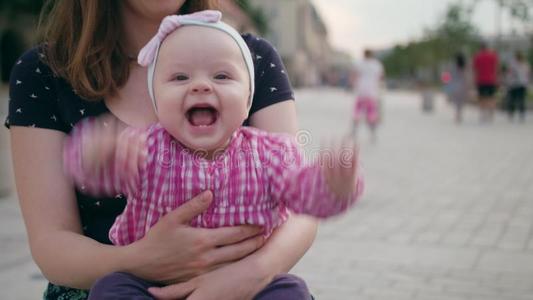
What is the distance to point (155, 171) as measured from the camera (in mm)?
1564

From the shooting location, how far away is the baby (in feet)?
4.88

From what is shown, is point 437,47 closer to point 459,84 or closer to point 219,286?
point 459,84

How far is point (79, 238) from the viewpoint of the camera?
169cm

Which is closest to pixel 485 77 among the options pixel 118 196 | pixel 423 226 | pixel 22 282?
pixel 423 226

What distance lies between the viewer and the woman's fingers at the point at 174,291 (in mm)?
Result: 1539

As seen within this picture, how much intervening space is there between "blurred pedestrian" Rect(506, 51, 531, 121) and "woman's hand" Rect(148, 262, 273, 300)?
1798 centimetres

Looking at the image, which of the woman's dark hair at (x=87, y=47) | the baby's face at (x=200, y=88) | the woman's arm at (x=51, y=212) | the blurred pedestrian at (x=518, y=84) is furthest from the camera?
the blurred pedestrian at (x=518, y=84)

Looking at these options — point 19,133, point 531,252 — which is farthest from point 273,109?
point 531,252

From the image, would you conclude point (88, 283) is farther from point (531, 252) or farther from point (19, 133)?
point (531, 252)

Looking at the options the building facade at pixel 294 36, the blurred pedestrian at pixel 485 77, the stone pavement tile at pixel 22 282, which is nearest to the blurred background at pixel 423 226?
the stone pavement tile at pixel 22 282

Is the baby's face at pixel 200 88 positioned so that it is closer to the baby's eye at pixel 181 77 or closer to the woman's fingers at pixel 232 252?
the baby's eye at pixel 181 77

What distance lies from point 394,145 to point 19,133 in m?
11.1

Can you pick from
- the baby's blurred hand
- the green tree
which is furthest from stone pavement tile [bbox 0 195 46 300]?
the green tree

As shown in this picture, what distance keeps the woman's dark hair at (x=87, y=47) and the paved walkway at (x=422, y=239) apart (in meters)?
0.56
